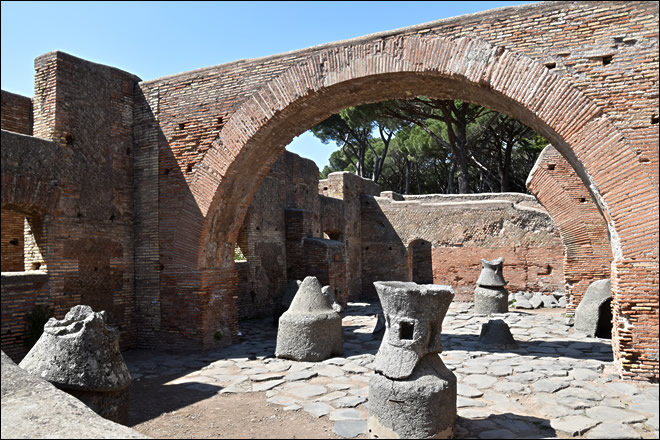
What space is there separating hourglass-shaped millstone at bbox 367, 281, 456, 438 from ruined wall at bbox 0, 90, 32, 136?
8.43 m

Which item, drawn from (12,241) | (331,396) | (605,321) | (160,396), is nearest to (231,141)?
(160,396)

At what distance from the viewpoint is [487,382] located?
5.80m

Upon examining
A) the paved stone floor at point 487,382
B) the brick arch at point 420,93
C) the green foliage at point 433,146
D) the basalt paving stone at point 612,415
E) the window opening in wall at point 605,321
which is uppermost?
the green foliage at point 433,146

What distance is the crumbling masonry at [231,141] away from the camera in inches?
223

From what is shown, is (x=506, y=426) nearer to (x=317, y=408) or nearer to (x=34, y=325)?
(x=317, y=408)

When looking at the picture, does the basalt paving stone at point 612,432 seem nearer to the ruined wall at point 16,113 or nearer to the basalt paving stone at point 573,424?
the basalt paving stone at point 573,424

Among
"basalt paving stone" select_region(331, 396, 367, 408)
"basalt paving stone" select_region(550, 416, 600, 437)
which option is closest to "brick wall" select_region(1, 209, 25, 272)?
"basalt paving stone" select_region(331, 396, 367, 408)

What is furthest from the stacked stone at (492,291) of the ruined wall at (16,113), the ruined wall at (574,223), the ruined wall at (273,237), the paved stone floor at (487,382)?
the ruined wall at (16,113)

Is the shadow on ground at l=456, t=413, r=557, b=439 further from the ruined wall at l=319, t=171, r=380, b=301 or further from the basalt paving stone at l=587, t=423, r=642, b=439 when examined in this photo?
the ruined wall at l=319, t=171, r=380, b=301

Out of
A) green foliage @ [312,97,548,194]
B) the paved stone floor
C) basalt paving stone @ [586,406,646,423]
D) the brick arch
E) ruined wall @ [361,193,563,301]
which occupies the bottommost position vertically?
the paved stone floor

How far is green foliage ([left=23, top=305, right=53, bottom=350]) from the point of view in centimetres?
653

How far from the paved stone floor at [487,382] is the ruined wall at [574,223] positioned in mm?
1999

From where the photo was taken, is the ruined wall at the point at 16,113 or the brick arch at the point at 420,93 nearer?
the brick arch at the point at 420,93

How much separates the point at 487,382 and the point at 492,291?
6.12 meters
